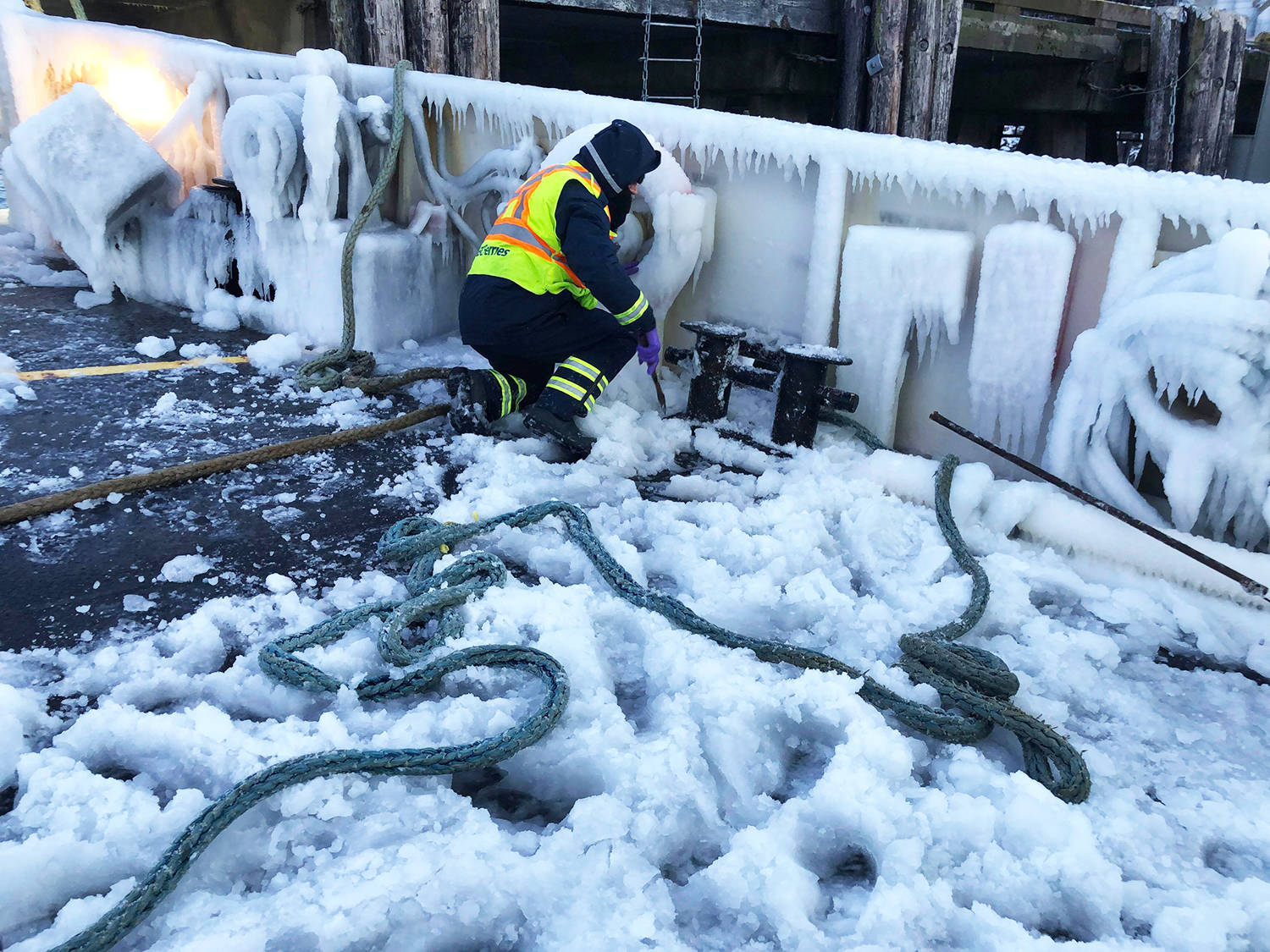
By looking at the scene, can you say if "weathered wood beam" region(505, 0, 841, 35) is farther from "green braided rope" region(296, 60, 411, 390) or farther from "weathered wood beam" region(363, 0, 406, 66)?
"green braided rope" region(296, 60, 411, 390)

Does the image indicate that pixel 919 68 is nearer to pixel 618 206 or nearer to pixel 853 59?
pixel 853 59

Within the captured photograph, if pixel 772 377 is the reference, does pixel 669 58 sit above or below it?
above

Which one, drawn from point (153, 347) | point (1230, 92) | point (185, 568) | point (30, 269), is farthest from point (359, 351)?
point (1230, 92)

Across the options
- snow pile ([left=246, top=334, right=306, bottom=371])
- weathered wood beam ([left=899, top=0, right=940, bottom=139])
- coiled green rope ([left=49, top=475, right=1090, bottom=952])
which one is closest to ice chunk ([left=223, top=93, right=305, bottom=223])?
snow pile ([left=246, top=334, right=306, bottom=371])

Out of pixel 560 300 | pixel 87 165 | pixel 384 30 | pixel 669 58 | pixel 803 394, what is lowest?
pixel 803 394

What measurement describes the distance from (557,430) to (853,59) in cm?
512

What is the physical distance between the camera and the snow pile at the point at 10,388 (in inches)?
124

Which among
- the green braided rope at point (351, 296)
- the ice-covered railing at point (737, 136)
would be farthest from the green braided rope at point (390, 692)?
the ice-covered railing at point (737, 136)

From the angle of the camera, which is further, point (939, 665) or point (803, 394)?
point (803, 394)

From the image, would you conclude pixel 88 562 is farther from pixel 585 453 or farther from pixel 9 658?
pixel 585 453

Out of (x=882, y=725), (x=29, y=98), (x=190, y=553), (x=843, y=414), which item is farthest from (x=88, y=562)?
(x=29, y=98)

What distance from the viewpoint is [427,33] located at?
519cm

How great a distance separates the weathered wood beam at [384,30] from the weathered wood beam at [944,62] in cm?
387

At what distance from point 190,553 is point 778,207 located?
2.43 meters
